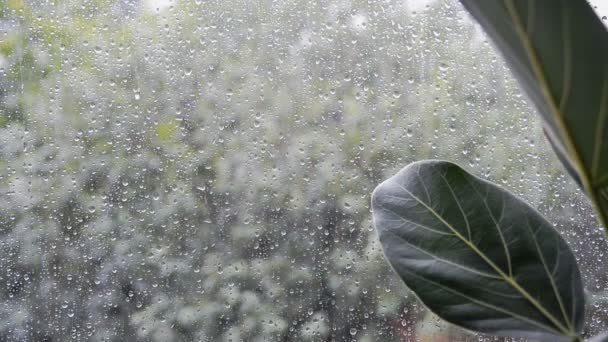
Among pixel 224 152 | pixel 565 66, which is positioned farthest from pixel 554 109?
pixel 224 152

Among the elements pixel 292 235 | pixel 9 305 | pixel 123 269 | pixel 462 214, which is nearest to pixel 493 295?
pixel 462 214

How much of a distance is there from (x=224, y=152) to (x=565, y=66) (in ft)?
1.55

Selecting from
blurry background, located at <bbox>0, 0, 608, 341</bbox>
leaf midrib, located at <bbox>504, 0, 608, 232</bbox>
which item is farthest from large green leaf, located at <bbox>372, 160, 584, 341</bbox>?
blurry background, located at <bbox>0, 0, 608, 341</bbox>

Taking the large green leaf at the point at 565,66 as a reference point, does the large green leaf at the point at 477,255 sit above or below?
below

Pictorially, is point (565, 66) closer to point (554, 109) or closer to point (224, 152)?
point (554, 109)

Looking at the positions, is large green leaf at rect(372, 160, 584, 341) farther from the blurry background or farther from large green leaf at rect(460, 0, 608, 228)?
the blurry background

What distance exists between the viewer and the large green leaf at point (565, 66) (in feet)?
0.99

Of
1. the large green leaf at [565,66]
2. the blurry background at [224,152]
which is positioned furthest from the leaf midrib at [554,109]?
the blurry background at [224,152]

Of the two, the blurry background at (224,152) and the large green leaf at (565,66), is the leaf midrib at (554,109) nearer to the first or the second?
the large green leaf at (565,66)

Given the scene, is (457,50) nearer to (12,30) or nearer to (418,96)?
(418,96)

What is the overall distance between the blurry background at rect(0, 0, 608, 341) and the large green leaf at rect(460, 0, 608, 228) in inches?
15.8

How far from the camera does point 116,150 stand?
701 mm

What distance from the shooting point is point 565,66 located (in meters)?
0.32

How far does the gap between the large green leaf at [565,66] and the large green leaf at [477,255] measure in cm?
6
